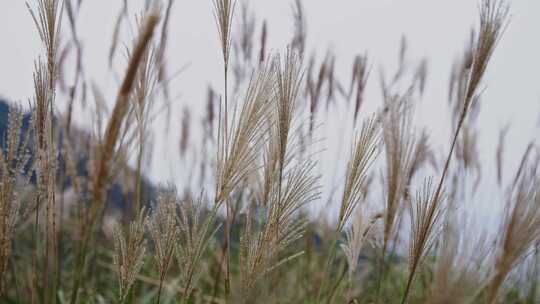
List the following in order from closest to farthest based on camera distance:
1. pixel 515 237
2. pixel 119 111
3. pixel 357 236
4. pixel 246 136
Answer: pixel 119 111, pixel 515 237, pixel 246 136, pixel 357 236

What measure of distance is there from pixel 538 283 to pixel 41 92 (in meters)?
2.93

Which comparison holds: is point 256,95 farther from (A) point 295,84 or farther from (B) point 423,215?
(B) point 423,215

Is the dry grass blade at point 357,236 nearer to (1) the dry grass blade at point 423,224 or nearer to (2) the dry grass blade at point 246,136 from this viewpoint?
(1) the dry grass blade at point 423,224

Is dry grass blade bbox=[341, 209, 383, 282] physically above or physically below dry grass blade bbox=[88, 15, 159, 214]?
below

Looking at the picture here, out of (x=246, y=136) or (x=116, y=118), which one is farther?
(x=246, y=136)

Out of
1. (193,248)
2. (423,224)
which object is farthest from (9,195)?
(423,224)

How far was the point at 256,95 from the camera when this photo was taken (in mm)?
1105

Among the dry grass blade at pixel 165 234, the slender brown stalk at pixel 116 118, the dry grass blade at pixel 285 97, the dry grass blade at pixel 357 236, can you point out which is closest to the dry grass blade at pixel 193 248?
the dry grass blade at pixel 165 234

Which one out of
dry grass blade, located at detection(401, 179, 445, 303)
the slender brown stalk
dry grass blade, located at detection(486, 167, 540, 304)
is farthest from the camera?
dry grass blade, located at detection(401, 179, 445, 303)

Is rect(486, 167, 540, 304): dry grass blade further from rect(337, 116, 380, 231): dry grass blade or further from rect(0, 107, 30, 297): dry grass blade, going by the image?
rect(0, 107, 30, 297): dry grass blade

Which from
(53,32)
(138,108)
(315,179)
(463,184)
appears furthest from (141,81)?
(463,184)

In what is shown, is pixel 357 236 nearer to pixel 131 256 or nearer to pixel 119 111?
pixel 131 256

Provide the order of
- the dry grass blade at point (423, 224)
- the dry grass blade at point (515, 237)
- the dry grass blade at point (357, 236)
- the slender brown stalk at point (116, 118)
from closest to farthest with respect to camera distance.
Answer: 1. the slender brown stalk at point (116, 118)
2. the dry grass blade at point (515, 237)
3. the dry grass blade at point (423, 224)
4. the dry grass blade at point (357, 236)

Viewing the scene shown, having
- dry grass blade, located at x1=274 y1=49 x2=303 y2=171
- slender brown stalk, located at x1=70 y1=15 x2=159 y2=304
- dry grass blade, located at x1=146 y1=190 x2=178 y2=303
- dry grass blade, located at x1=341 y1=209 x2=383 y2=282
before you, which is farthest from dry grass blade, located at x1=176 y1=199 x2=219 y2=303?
dry grass blade, located at x1=341 y1=209 x2=383 y2=282
